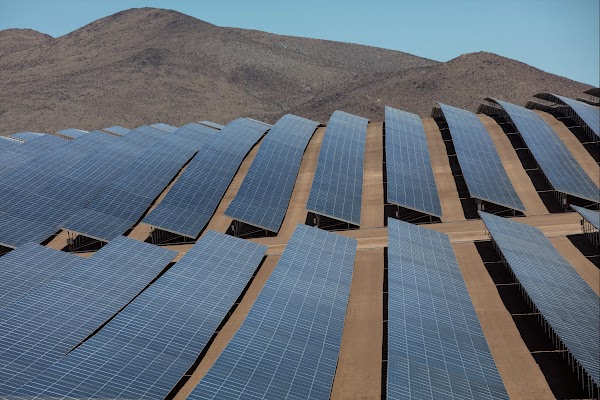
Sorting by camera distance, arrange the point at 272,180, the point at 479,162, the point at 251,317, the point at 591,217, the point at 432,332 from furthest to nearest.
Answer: the point at 479,162, the point at 272,180, the point at 591,217, the point at 432,332, the point at 251,317

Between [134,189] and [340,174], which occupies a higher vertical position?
[340,174]

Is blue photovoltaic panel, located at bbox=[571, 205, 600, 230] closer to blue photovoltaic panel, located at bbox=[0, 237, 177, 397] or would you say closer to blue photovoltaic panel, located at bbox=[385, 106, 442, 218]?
blue photovoltaic panel, located at bbox=[385, 106, 442, 218]

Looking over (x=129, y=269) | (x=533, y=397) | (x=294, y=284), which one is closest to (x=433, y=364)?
(x=533, y=397)

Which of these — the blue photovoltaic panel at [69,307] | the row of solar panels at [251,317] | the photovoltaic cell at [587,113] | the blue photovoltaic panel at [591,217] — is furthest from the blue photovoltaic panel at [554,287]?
the photovoltaic cell at [587,113]

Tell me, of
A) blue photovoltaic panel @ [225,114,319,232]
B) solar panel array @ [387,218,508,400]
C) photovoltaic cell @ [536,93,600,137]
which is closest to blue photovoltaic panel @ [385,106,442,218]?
blue photovoltaic panel @ [225,114,319,232]

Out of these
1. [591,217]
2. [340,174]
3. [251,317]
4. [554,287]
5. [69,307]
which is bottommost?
[554,287]

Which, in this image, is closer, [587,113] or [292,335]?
[292,335]

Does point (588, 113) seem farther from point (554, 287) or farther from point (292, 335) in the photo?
point (292, 335)

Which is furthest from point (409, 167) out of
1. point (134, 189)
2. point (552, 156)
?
point (134, 189)
